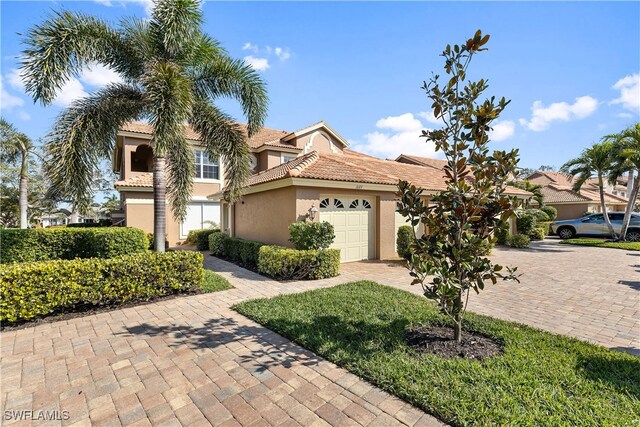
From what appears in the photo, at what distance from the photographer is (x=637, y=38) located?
7945 millimetres

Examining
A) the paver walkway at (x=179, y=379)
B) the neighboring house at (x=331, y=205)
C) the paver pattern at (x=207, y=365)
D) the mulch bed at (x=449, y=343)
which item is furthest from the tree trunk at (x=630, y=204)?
the paver walkway at (x=179, y=379)

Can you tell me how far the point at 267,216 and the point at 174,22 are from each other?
6.85 m

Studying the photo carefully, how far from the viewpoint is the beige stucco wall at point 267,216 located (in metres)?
10.4

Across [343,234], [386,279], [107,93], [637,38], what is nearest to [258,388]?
[386,279]

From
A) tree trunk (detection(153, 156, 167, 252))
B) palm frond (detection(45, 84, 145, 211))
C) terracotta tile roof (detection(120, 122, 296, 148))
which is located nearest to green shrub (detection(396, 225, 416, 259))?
tree trunk (detection(153, 156, 167, 252))

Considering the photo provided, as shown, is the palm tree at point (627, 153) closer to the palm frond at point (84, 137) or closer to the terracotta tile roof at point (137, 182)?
the palm frond at point (84, 137)

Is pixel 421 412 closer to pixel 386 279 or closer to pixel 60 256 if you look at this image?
pixel 386 279

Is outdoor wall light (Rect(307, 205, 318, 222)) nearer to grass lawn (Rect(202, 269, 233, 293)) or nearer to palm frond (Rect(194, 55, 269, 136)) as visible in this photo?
grass lawn (Rect(202, 269, 233, 293))

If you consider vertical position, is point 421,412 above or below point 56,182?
below

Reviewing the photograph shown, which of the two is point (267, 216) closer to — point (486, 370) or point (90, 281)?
point (90, 281)

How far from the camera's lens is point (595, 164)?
680 inches

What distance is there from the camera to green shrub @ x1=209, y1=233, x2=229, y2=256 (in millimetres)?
13306

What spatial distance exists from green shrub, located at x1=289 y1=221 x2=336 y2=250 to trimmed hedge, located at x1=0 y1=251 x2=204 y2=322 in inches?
120

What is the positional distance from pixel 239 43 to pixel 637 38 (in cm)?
1191
